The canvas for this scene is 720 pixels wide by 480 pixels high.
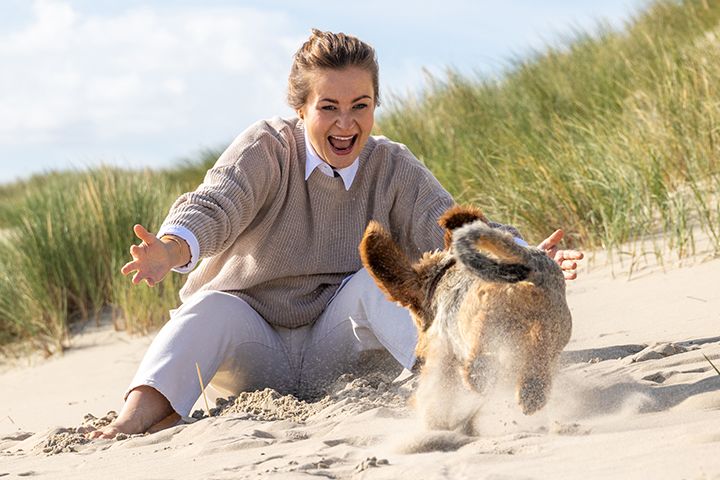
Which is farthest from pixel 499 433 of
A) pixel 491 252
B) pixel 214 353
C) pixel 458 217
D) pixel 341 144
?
pixel 341 144

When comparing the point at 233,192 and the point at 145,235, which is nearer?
the point at 145,235

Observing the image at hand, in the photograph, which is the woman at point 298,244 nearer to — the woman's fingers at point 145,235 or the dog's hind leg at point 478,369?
the woman's fingers at point 145,235

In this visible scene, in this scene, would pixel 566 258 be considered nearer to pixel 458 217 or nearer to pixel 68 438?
pixel 458 217

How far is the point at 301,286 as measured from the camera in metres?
4.30

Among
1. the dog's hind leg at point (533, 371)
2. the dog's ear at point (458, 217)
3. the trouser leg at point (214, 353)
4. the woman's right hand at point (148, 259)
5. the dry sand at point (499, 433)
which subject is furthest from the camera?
the trouser leg at point (214, 353)

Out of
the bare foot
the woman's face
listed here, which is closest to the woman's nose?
the woman's face

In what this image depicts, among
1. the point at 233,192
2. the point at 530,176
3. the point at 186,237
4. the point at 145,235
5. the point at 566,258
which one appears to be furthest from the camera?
the point at 530,176

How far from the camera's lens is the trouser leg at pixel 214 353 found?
3.84 metres

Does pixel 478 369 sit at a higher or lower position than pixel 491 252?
lower

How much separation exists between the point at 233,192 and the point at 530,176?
3769 millimetres

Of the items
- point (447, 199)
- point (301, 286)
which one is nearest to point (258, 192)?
point (301, 286)

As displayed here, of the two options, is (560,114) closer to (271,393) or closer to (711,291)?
(711,291)

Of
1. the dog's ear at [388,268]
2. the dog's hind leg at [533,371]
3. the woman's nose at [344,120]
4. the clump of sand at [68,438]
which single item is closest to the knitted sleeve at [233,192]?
the woman's nose at [344,120]

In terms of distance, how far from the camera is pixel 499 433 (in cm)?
289
